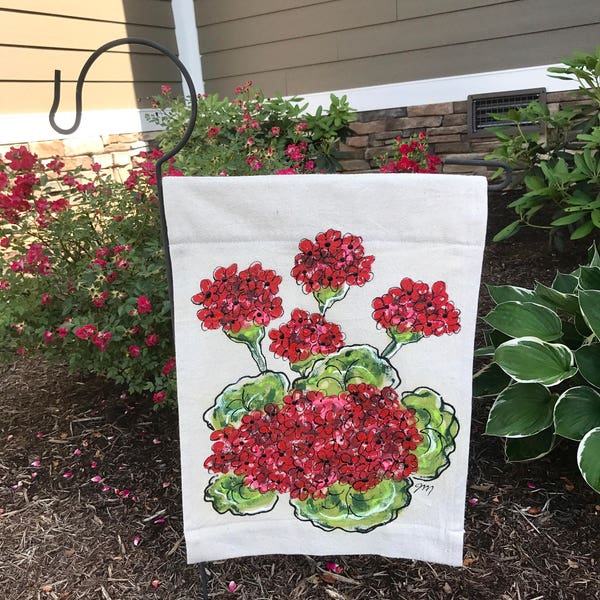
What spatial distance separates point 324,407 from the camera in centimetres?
121

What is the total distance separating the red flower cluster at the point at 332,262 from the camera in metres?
1.12

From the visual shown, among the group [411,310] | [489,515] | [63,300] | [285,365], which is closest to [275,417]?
[285,365]

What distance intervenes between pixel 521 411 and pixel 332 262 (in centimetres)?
79

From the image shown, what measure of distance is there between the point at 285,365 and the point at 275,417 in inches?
5.0

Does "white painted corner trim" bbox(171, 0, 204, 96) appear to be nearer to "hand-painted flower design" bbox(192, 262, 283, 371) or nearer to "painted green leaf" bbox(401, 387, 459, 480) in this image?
"hand-painted flower design" bbox(192, 262, 283, 371)

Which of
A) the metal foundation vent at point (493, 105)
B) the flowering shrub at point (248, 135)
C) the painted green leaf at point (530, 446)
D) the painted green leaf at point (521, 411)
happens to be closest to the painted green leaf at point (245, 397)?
the painted green leaf at point (521, 411)

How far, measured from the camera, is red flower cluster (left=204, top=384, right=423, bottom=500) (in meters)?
1.20

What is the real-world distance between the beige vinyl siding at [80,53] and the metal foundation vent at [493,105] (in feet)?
7.84

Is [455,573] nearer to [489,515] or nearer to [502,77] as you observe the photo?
[489,515]

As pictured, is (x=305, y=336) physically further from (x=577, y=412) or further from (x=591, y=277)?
(x=591, y=277)

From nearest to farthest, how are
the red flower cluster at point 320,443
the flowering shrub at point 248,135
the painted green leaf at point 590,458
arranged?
the red flower cluster at point 320,443
the painted green leaf at point 590,458
the flowering shrub at point 248,135

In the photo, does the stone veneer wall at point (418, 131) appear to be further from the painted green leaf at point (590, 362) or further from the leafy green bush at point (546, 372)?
the painted green leaf at point (590, 362)

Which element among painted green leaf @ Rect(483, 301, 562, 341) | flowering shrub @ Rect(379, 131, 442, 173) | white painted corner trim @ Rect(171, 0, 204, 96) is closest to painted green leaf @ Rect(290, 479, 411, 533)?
painted green leaf @ Rect(483, 301, 562, 341)

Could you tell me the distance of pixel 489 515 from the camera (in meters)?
1.54
